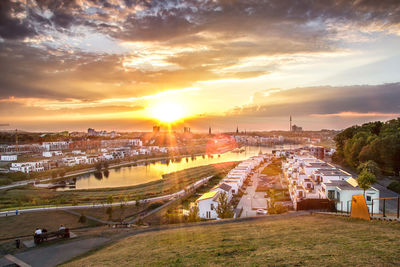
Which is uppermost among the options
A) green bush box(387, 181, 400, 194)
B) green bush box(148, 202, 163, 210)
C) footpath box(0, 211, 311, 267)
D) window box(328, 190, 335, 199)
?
footpath box(0, 211, 311, 267)

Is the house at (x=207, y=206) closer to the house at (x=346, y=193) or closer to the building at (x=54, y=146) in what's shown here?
the house at (x=346, y=193)

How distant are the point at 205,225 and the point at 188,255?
219 cm

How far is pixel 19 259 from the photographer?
3.99 metres

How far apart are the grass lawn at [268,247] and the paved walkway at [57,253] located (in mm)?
384

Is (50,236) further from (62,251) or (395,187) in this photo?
(395,187)

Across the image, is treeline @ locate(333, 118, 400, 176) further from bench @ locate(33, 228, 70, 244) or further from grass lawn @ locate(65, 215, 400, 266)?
bench @ locate(33, 228, 70, 244)

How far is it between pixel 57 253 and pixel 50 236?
92cm

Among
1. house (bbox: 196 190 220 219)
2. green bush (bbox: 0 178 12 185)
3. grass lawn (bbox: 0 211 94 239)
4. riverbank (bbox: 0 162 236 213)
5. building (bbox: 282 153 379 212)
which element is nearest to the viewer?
grass lawn (bbox: 0 211 94 239)

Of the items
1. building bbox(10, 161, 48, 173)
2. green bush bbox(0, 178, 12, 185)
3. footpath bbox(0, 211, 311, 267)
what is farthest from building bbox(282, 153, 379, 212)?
building bbox(10, 161, 48, 173)

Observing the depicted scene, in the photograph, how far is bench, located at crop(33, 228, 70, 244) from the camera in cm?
471

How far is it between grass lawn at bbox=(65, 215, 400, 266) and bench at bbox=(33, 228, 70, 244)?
1337 millimetres

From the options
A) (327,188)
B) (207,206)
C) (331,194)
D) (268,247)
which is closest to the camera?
(268,247)

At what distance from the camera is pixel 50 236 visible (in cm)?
490

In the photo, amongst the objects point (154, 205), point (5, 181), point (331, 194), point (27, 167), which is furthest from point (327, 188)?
point (27, 167)
